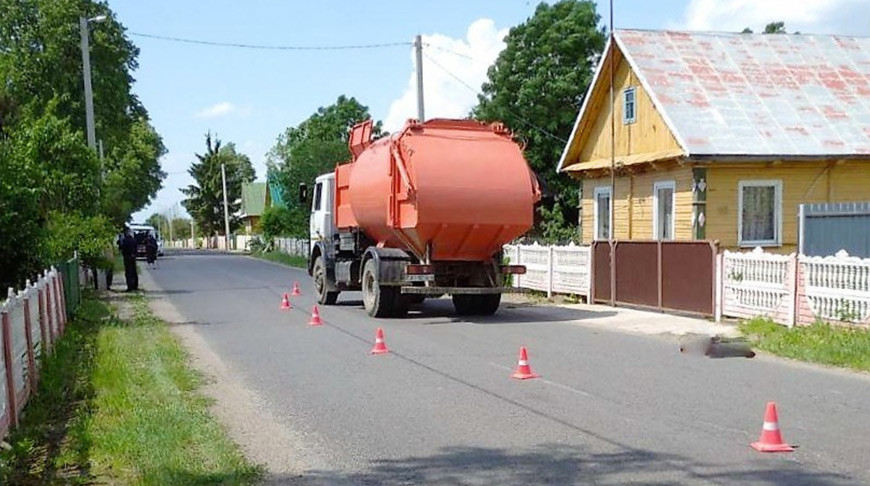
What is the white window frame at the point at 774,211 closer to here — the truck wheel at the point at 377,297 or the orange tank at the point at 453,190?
the orange tank at the point at 453,190

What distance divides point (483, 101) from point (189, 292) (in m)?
20.7

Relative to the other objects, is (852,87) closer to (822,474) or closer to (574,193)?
(574,193)

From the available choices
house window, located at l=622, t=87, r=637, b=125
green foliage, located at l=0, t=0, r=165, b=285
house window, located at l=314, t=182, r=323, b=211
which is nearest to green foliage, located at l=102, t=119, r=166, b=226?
green foliage, located at l=0, t=0, r=165, b=285

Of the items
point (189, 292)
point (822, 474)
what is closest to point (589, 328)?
point (822, 474)

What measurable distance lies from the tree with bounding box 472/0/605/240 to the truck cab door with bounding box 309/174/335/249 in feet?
63.0

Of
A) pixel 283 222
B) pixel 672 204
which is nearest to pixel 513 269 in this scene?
pixel 672 204

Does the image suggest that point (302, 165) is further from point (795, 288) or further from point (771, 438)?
point (771, 438)

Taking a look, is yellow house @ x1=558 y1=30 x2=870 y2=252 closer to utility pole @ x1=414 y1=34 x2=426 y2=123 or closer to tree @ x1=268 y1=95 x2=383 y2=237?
utility pole @ x1=414 y1=34 x2=426 y2=123

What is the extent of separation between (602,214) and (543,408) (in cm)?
1845

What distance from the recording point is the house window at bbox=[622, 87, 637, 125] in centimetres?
2469

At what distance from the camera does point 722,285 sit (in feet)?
54.4

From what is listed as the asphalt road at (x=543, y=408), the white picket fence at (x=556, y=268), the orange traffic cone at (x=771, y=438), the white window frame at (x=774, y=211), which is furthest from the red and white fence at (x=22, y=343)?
the white window frame at (x=774, y=211)

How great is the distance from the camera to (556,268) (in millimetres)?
22453

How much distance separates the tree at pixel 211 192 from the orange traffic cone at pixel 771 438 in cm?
10193
